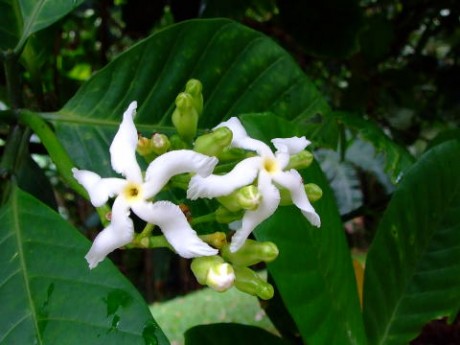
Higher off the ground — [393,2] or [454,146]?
[454,146]

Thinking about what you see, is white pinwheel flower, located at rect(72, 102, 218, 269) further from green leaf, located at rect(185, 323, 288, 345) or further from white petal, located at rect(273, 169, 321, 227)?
green leaf, located at rect(185, 323, 288, 345)

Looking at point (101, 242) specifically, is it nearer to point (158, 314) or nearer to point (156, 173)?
point (156, 173)

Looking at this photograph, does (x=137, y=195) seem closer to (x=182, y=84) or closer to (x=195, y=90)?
(x=195, y=90)

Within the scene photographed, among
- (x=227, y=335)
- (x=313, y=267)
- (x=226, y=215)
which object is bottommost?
(x=227, y=335)

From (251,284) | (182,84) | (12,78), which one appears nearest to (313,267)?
(251,284)

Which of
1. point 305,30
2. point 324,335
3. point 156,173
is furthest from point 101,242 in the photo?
point 305,30

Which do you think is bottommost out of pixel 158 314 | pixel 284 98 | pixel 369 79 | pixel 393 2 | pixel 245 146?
pixel 158 314

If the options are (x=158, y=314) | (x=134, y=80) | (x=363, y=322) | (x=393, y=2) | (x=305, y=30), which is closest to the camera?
(x=363, y=322)

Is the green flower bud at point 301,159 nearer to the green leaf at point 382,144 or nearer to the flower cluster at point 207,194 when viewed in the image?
the flower cluster at point 207,194
